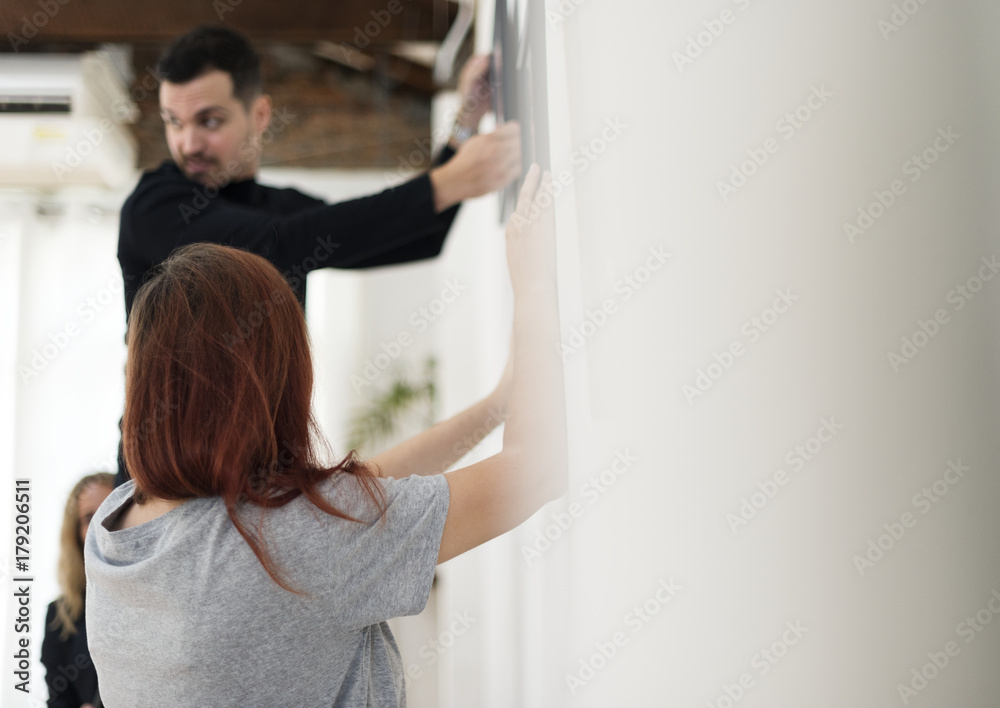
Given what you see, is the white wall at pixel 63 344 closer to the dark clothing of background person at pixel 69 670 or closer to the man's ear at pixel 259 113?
the dark clothing of background person at pixel 69 670

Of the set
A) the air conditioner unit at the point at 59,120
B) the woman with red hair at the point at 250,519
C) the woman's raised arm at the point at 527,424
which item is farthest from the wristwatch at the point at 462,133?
the air conditioner unit at the point at 59,120

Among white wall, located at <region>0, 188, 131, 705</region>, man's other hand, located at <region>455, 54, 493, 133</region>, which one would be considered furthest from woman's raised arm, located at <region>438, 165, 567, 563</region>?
white wall, located at <region>0, 188, 131, 705</region>

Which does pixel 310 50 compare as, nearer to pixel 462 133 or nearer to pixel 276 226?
pixel 462 133

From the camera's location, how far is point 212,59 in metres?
1.30

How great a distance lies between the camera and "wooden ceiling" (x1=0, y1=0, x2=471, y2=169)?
288 cm

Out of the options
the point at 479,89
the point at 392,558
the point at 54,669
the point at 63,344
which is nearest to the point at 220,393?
the point at 392,558

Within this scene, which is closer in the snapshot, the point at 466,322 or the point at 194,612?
the point at 194,612

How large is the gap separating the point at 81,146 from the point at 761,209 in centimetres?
349

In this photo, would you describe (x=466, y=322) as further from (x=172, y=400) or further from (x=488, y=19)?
(x=172, y=400)

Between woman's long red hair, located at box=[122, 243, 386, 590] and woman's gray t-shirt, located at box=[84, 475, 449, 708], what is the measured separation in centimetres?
2

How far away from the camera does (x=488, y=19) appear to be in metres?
2.13

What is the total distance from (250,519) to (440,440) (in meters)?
0.42

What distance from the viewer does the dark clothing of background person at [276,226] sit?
1.12 m

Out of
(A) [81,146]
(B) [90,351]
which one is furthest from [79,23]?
(B) [90,351]
